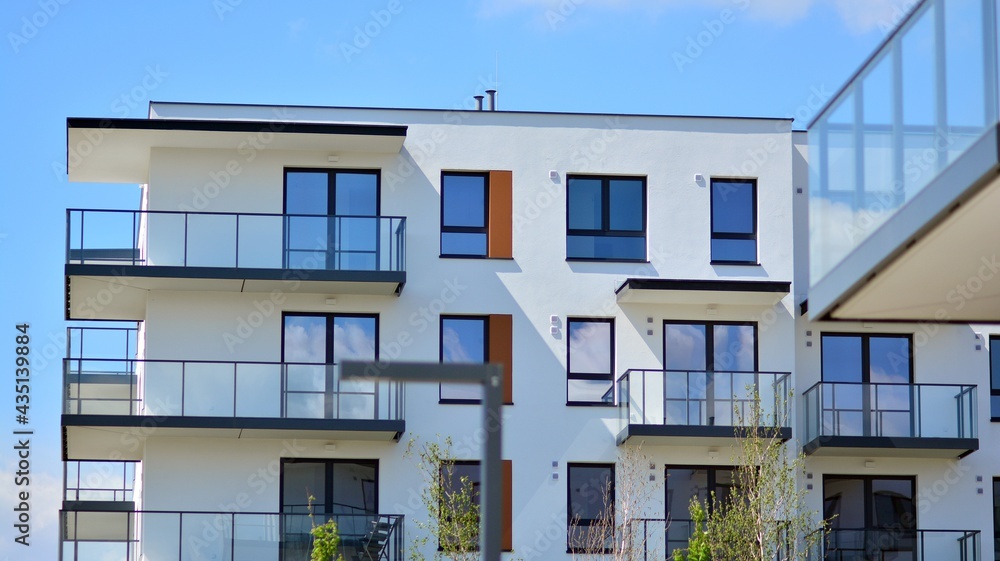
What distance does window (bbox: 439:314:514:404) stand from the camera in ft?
97.7

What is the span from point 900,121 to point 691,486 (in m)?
19.7

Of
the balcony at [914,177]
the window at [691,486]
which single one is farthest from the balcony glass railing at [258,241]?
the balcony at [914,177]

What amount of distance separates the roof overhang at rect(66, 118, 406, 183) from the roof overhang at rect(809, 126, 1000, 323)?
1751 cm

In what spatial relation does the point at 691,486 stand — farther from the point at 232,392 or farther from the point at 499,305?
the point at 232,392

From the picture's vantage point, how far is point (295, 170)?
30.0m

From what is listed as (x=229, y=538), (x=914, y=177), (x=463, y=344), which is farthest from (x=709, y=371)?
(x=914, y=177)

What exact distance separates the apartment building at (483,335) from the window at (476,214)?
0.04 m

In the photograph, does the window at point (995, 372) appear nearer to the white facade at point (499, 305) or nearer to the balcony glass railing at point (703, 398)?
the white facade at point (499, 305)

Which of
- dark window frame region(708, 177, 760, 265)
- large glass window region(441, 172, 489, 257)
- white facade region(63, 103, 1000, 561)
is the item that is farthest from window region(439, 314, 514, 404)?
dark window frame region(708, 177, 760, 265)

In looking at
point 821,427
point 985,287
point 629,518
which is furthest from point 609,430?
point 985,287

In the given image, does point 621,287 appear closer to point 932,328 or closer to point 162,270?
point 932,328

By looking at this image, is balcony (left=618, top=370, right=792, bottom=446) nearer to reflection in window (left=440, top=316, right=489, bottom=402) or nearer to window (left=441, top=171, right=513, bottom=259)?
reflection in window (left=440, top=316, right=489, bottom=402)

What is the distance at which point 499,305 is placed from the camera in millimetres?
30016

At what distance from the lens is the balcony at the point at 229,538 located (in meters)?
27.5
